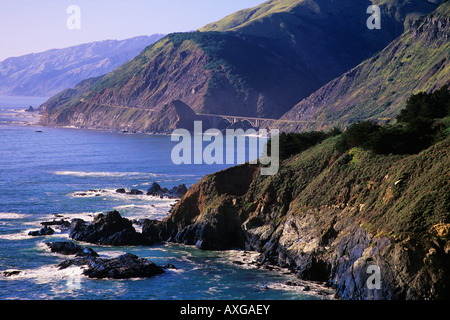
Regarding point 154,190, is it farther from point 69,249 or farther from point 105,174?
point 69,249

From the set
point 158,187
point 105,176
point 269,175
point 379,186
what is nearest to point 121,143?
point 105,176

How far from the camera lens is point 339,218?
50.5 m

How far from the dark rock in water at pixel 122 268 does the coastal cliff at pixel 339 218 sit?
31.3 feet

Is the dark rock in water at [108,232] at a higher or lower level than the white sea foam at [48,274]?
higher

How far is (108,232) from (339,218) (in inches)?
980

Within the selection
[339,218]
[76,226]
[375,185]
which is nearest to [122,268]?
[76,226]

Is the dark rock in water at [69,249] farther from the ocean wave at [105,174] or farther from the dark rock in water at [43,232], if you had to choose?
the ocean wave at [105,174]

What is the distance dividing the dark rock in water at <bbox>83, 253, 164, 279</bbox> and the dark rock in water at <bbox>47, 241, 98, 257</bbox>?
12.9 feet

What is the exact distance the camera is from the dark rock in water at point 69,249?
55.9m

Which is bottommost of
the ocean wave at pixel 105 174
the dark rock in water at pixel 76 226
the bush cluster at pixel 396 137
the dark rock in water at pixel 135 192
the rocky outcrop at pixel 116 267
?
the rocky outcrop at pixel 116 267

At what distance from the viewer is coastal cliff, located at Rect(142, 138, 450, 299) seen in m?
39.7

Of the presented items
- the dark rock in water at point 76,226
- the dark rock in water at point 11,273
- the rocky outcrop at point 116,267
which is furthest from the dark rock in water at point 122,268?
the dark rock in water at point 76,226
